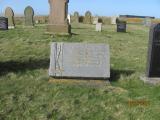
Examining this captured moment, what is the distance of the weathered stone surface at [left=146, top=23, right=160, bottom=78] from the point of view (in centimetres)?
1024

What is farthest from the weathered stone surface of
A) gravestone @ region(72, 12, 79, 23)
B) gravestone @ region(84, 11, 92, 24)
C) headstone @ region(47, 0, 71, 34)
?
gravestone @ region(72, 12, 79, 23)

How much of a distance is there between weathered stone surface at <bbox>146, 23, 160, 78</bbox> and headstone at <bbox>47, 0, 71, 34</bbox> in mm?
11882

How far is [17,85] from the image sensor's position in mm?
9422

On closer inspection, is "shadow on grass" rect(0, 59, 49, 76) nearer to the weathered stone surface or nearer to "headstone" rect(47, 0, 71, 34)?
the weathered stone surface

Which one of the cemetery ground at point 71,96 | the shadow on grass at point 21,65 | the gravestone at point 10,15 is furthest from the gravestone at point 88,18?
the cemetery ground at point 71,96

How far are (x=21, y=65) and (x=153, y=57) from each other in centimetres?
393

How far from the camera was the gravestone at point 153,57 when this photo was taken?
33.6 ft

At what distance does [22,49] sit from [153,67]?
7000 mm

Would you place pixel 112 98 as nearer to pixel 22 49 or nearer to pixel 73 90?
pixel 73 90

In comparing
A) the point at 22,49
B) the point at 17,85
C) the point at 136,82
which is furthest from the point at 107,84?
the point at 22,49

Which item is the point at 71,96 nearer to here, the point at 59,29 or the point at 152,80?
the point at 152,80

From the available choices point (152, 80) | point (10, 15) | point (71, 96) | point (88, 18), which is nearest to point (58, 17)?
point (10, 15)

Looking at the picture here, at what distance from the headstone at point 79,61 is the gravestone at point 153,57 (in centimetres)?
108

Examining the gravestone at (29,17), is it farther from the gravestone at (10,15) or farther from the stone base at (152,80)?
the stone base at (152,80)
